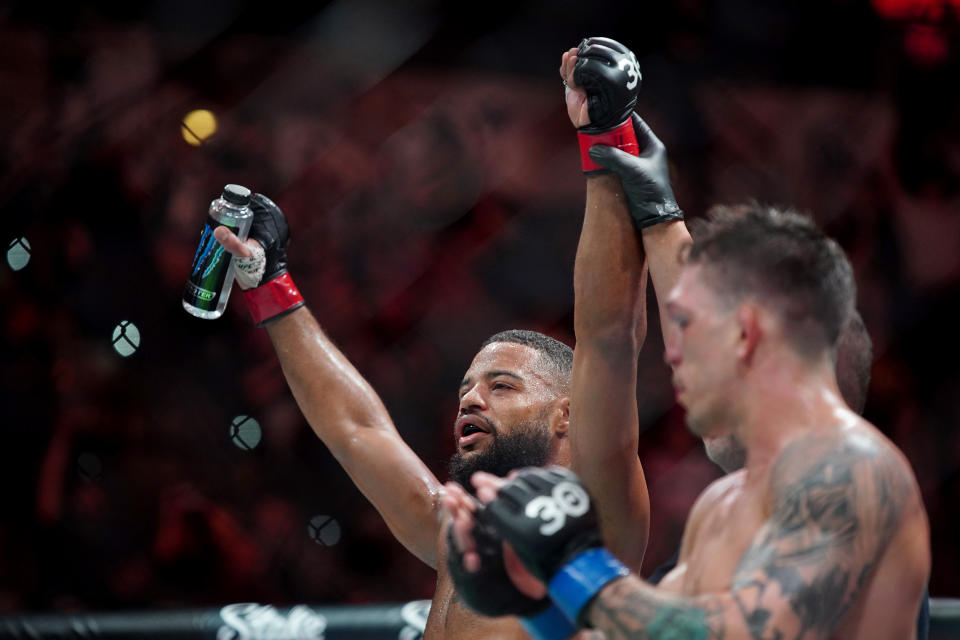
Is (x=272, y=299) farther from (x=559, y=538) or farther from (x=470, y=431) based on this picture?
(x=559, y=538)

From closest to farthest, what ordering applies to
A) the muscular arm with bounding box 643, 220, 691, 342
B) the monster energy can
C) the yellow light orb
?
the muscular arm with bounding box 643, 220, 691, 342 → the monster energy can → the yellow light orb

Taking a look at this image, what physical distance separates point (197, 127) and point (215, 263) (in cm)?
141

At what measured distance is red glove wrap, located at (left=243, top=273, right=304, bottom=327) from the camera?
227cm

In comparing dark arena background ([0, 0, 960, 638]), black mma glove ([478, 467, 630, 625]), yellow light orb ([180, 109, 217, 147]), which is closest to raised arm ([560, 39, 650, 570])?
black mma glove ([478, 467, 630, 625])

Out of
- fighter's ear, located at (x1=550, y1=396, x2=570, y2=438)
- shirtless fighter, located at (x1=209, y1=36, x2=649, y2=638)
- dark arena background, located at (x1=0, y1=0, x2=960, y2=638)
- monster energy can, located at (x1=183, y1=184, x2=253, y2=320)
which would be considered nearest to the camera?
shirtless fighter, located at (x1=209, y1=36, x2=649, y2=638)

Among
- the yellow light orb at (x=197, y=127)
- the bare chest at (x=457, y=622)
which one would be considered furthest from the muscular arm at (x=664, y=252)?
the yellow light orb at (x=197, y=127)

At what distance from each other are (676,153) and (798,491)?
2.42 m

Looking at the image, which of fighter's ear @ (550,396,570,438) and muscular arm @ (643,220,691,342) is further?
fighter's ear @ (550,396,570,438)

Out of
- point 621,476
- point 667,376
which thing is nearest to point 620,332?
point 621,476

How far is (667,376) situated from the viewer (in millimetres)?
3279

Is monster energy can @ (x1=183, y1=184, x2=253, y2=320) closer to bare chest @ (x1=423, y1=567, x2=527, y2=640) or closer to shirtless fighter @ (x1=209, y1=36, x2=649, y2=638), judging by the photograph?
shirtless fighter @ (x1=209, y1=36, x2=649, y2=638)

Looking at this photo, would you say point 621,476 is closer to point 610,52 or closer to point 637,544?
point 637,544

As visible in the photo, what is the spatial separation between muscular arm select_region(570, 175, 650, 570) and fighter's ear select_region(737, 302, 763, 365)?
568 millimetres

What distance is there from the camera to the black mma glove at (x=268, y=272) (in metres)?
2.23
